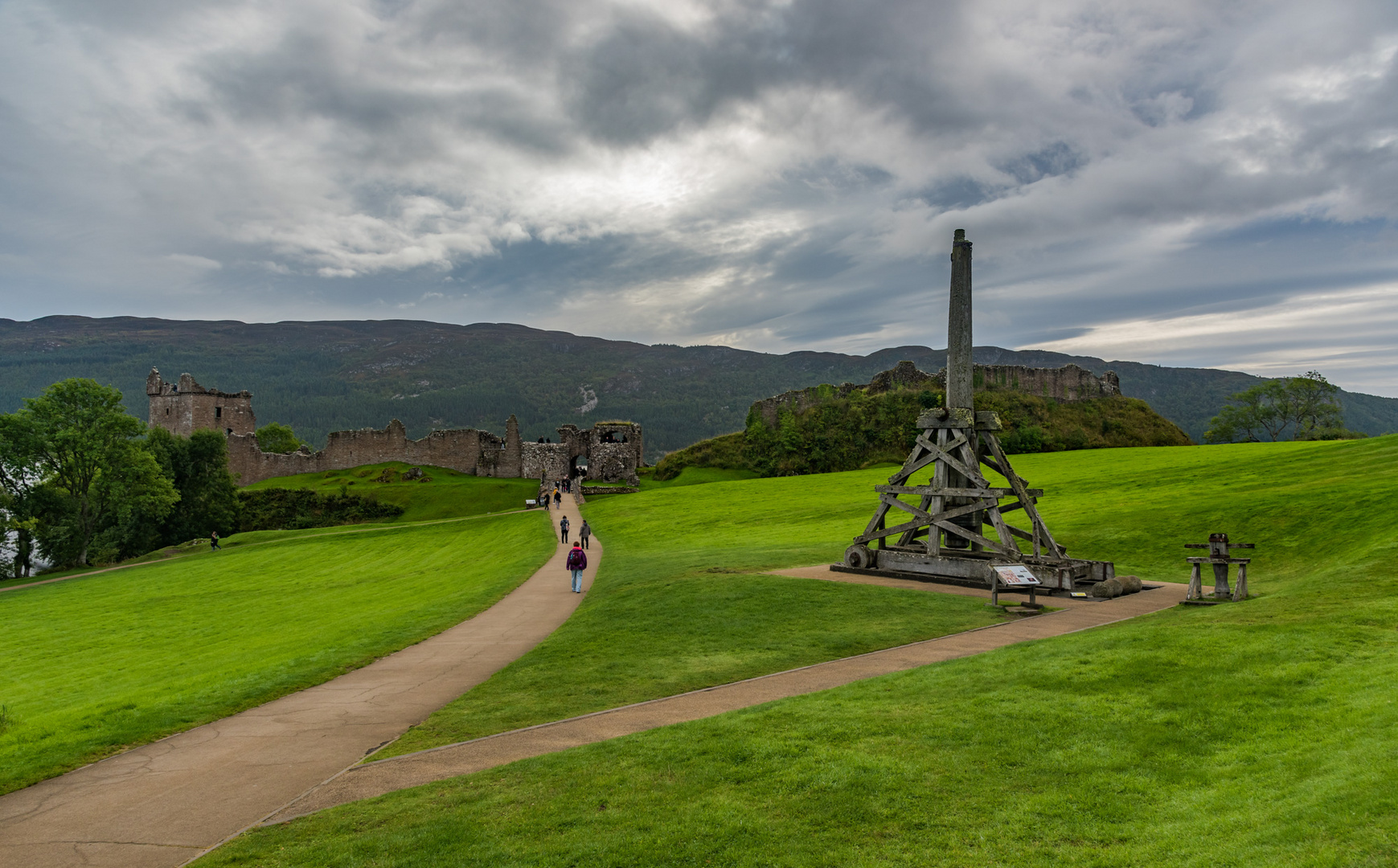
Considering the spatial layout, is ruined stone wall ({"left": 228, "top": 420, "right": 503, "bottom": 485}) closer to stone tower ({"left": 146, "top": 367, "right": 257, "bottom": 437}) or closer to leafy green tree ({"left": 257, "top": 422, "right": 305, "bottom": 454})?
stone tower ({"left": 146, "top": 367, "right": 257, "bottom": 437})

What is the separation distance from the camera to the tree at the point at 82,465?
4738 cm

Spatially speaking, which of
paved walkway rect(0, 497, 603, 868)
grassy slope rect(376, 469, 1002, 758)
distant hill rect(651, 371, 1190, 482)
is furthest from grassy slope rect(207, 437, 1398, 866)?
distant hill rect(651, 371, 1190, 482)

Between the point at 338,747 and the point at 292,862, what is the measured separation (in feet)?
10.6

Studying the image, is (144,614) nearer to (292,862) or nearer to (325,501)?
(292,862)

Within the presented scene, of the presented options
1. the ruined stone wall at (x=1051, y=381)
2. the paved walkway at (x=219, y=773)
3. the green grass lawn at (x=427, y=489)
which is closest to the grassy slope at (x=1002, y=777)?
the paved walkway at (x=219, y=773)

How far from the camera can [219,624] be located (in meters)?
22.8

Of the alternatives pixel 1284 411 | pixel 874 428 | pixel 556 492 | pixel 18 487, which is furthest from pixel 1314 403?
pixel 18 487

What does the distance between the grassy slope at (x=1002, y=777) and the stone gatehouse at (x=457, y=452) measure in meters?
62.9

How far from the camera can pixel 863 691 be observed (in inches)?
368

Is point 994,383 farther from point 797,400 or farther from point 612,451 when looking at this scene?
point 612,451

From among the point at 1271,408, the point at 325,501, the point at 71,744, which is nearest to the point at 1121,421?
the point at 1271,408

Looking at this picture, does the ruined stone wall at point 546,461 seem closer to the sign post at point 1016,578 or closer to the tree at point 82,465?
the tree at point 82,465

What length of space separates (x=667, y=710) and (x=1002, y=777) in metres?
4.12

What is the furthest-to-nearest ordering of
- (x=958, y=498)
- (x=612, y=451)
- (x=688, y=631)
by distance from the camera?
(x=612, y=451) → (x=958, y=498) → (x=688, y=631)
